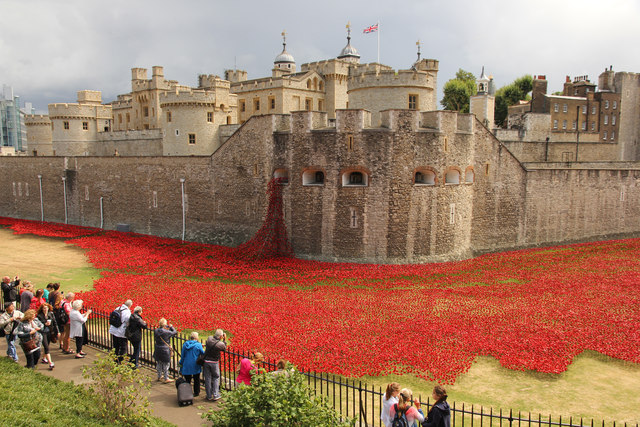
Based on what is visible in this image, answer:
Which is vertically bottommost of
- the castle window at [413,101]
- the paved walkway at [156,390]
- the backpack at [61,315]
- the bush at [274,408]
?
the paved walkway at [156,390]

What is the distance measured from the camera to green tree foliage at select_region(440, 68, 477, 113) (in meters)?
61.4

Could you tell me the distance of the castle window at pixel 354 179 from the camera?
78.9 feet

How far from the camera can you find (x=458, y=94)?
61.7 m

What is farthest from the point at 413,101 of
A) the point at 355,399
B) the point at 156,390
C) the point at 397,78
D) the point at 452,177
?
the point at 156,390

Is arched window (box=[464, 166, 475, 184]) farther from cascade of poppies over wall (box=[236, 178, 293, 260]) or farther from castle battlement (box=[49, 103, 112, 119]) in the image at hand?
castle battlement (box=[49, 103, 112, 119])

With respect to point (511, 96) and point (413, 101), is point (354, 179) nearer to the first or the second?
point (413, 101)

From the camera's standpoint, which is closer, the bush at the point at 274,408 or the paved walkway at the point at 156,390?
the bush at the point at 274,408

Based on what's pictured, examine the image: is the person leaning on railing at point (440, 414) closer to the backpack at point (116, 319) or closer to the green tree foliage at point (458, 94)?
the backpack at point (116, 319)

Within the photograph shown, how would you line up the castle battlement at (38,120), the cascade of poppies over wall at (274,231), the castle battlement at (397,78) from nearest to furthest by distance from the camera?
the cascade of poppies over wall at (274,231) → the castle battlement at (397,78) → the castle battlement at (38,120)

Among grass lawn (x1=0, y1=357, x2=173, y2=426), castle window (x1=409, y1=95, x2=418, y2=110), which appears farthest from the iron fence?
castle window (x1=409, y1=95, x2=418, y2=110)

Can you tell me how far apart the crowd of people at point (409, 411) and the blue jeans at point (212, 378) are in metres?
3.72

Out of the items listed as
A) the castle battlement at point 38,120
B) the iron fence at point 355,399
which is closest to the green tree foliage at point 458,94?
the castle battlement at point 38,120

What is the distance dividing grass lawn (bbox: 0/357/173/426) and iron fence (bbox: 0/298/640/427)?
7.19 ft

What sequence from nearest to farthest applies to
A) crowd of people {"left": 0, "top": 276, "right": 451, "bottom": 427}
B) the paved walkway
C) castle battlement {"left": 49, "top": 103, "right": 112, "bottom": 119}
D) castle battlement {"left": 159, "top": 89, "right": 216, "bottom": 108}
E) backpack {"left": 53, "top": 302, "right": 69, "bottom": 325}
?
1. crowd of people {"left": 0, "top": 276, "right": 451, "bottom": 427}
2. the paved walkway
3. backpack {"left": 53, "top": 302, "right": 69, "bottom": 325}
4. castle battlement {"left": 159, "top": 89, "right": 216, "bottom": 108}
5. castle battlement {"left": 49, "top": 103, "right": 112, "bottom": 119}
